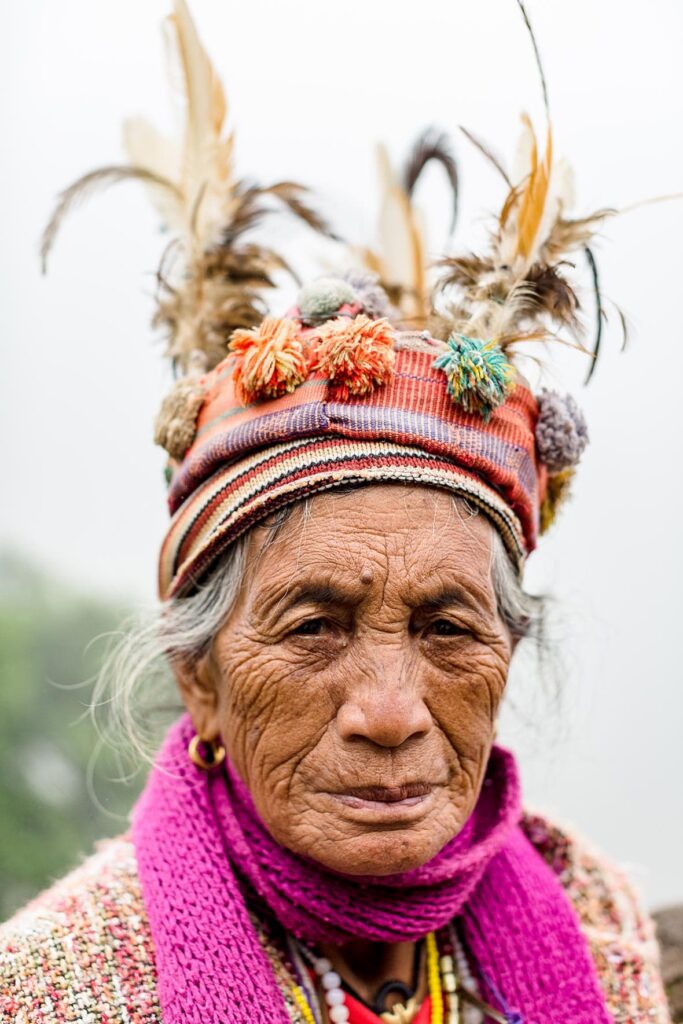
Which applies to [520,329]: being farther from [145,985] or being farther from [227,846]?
[145,985]

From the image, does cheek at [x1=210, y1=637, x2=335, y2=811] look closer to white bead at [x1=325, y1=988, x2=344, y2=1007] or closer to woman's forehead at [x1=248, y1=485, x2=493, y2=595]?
woman's forehead at [x1=248, y1=485, x2=493, y2=595]

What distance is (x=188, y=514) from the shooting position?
238 cm

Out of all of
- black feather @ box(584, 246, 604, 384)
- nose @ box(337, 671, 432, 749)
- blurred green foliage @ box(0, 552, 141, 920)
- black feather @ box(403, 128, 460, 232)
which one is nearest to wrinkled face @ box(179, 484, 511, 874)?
nose @ box(337, 671, 432, 749)

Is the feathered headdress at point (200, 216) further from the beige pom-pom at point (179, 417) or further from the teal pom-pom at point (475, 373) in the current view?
the teal pom-pom at point (475, 373)

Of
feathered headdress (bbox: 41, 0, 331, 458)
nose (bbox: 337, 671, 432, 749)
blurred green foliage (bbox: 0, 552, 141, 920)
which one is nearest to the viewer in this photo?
nose (bbox: 337, 671, 432, 749)

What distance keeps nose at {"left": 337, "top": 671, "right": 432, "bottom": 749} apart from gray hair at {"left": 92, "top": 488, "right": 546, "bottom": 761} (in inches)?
14.4

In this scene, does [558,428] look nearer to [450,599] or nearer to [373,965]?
[450,599]

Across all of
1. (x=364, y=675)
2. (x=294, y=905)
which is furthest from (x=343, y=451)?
(x=294, y=905)

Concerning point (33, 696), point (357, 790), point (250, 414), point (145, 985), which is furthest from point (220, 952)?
point (33, 696)

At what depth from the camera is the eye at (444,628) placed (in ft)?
7.23

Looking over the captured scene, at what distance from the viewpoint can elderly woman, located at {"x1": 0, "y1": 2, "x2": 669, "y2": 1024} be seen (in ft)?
6.91

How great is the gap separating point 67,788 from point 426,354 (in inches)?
222

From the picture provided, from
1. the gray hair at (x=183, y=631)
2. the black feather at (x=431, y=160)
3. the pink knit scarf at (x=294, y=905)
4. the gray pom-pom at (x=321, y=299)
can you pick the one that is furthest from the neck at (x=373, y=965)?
the black feather at (x=431, y=160)

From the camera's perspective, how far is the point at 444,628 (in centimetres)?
222
